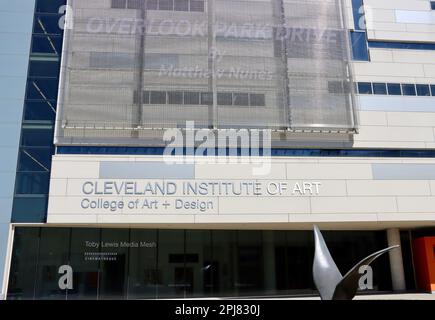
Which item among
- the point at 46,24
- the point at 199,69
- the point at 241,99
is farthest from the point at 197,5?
the point at 46,24

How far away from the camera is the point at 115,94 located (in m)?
21.8

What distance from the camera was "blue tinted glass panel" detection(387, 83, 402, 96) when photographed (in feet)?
78.2

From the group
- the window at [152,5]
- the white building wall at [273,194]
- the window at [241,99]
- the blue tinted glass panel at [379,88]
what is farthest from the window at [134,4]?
the blue tinted glass panel at [379,88]

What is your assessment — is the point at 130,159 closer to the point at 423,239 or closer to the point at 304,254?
the point at 304,254

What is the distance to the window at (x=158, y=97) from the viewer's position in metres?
21.8

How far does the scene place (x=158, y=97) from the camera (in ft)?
71.9

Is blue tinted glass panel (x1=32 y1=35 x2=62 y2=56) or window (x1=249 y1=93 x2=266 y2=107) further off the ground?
blue tinted glass panel (x1=32 y1=35 x2=62 y2=56)

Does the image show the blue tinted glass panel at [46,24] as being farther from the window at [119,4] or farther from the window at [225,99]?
the window at [225,99]

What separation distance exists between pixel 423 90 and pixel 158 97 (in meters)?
14.4

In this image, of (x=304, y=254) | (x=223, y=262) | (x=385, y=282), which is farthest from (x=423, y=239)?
(x=223, y=262)

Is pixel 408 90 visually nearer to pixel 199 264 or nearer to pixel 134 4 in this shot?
pixel 199 264

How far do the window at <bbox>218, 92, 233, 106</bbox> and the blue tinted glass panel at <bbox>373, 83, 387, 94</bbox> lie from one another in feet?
26.1

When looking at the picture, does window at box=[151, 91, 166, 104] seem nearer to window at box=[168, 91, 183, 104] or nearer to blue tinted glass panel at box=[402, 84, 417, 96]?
window at box=[168, 91, 183, 104]

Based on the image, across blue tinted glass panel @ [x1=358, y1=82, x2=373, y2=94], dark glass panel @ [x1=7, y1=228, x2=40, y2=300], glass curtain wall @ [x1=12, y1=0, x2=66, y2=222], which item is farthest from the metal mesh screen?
dark glass panel @ [x1=7, y1=228, x2=40, y2=300]
